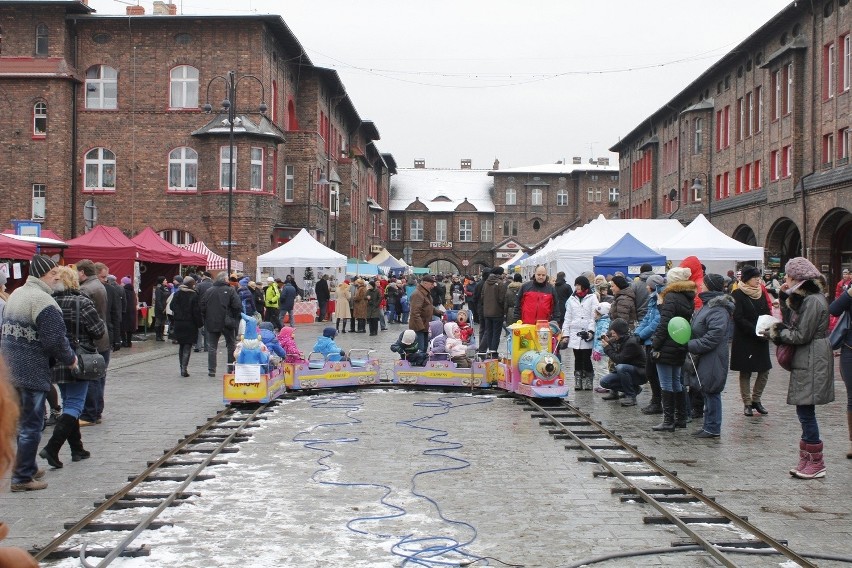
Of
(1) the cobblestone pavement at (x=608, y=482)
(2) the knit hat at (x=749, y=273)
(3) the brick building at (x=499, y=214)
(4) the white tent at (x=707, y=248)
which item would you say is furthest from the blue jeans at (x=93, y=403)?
(3) the brick building at (x=499, y=214)

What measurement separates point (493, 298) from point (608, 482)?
35.6ft

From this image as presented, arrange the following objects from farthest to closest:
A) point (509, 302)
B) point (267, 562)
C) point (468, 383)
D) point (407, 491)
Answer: point (509, 302) → point (468, 383) → point (407, 491) → point (267, 562)

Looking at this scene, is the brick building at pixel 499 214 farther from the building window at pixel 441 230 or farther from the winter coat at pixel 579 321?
the winter coat at pixel 579 321

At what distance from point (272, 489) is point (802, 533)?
4161 millimetres

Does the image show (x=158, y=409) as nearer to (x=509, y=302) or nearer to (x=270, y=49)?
(x=509, y=302)

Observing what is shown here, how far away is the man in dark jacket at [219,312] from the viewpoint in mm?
17594

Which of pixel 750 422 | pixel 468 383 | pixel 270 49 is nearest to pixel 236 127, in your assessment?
pixel 270 49

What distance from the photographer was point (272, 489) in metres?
8.34

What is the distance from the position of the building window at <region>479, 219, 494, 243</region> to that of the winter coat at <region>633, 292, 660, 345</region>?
87.9 metres

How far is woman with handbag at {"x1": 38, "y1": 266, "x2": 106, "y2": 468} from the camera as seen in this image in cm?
921

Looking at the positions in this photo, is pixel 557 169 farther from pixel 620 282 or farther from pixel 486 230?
pixel 620 282

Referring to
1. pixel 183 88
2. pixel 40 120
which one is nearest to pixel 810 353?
pixel 183 88

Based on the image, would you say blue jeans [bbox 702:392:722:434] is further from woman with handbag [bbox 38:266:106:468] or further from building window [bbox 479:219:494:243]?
building window [bbox 479:219:494:243]

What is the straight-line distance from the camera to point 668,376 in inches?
462
